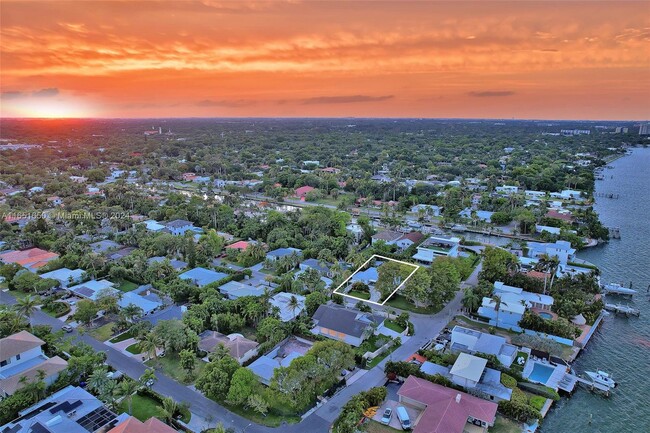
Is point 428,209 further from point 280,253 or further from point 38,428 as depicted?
point 38,428

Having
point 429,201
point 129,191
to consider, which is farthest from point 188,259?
point 429,201

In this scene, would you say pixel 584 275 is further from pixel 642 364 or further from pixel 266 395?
pixel 266 395

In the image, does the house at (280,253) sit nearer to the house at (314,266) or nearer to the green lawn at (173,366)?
the house at (314,266)

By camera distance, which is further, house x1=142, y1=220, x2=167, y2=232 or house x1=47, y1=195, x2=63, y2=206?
house x1=47, y1=195, x2=63, y2=206

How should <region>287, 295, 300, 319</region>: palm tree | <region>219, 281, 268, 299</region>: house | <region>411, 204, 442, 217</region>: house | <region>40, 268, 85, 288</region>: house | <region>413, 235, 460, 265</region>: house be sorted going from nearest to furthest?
<region>287, 295, 300, 319</region>: palm tree
<region>219, 281, 268, 299</region>: house
<region>40, 268, 85, 288</region>: house
<region>413, 235, 460, 265</region>: house
<region>411, 204, 442, 217</region>: house

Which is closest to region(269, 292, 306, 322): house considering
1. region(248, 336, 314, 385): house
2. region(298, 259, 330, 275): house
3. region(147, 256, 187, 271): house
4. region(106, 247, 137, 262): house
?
region(248, 336, 314, 385): house

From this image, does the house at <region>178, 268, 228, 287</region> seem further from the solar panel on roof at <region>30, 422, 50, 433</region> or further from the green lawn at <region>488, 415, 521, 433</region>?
the green lawn at <region>488, 415, 521, 433</region>
